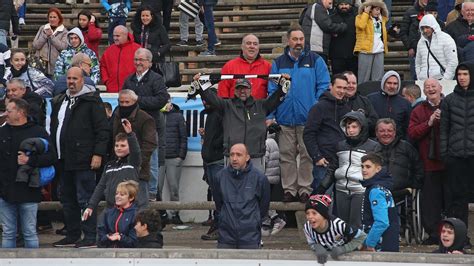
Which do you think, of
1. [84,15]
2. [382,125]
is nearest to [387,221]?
Answer: [382,125]

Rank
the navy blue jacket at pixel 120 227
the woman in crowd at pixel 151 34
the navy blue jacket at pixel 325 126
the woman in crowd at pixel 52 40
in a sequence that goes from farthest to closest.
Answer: the woman in crowd at pixel 52 40 < the woman in crowd at pixel 151 34 < the navy blue jacket at pixel 325 126 < the navy blue jacket at pixel 120 227

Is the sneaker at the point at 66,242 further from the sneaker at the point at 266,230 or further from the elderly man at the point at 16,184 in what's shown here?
the sneaker at the point at 266,230

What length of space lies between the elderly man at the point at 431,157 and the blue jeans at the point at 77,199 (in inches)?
138

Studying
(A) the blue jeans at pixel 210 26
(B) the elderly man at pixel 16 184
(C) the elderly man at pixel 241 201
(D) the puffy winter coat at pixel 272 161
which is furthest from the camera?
(A) the blue jeans at pixel 210 26

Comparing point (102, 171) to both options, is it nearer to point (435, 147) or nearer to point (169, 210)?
point (169, 210)

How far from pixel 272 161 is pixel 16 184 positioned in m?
3.14

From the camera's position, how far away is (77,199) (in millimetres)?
15695

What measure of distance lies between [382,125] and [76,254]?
3822 mm

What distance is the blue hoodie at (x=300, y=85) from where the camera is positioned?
1636cm

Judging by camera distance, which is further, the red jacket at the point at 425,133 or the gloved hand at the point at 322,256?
the red jacket at the point at 425,133

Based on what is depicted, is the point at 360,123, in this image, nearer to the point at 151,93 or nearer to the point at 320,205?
the point at 320,205

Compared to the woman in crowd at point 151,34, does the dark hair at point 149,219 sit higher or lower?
lower

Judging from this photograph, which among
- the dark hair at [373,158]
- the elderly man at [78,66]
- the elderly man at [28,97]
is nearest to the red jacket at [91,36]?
the elderly man at [78,66]

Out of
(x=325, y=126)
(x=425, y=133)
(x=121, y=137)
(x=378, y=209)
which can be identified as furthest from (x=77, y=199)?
(x=425, y=133)
